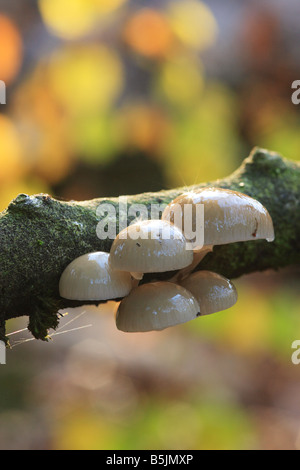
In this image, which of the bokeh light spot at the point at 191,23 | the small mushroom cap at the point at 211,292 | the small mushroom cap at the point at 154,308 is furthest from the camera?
the bokeh light spot at the point at 191,23

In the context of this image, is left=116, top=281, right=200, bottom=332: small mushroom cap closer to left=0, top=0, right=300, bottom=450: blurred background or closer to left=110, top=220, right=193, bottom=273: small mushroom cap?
left=110, top=220, right=193, bottom=273: small mushroom cap

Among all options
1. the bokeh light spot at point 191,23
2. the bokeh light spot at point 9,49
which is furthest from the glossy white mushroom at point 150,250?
the bokeh light spot at point 191,23

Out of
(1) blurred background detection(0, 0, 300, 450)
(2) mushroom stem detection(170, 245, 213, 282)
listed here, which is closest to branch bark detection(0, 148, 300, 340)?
(2) mushroom stem detection(170, 245, 213, 282)

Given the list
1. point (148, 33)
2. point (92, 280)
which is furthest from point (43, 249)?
point (148, 33)

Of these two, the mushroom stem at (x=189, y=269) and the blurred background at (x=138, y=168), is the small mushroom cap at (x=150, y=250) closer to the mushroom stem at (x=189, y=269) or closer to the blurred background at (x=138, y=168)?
the mushroom stem at (x=189, y=269)

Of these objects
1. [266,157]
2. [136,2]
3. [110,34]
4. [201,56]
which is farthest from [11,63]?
[266,157]

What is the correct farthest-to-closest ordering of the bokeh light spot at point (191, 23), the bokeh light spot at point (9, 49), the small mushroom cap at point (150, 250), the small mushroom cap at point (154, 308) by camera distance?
the bokeh light spot at point (191, 23), the bokeh light spot at point (9, 49), the small mushroom cap at point (154, 308), the small mushroom cap at point (150, 250)
